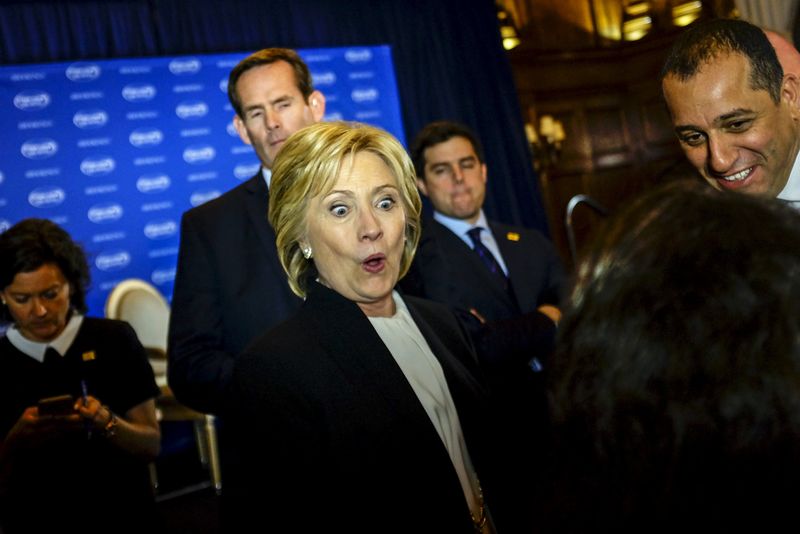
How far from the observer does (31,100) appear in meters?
5.39

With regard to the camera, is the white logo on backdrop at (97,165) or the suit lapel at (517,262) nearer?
the suit lapel at (517,262)

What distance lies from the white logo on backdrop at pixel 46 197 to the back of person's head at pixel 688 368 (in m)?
5.27

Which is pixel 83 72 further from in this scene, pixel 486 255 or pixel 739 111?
pixel 739 111

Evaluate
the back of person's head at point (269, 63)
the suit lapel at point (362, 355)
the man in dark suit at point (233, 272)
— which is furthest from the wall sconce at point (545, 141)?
the suit lapel at point (362, 355)

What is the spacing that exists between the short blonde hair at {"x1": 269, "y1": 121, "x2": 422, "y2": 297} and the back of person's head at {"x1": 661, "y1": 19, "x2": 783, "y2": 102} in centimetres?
64

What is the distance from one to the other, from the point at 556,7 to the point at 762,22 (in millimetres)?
4125

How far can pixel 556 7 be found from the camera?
859 cm

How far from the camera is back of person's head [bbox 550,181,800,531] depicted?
26.1 inches

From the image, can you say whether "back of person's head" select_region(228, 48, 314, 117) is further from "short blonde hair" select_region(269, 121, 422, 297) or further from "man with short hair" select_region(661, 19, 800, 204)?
"man with short hair" select_region(661, 19, 800, 204)

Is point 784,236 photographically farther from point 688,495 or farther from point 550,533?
point 550,533

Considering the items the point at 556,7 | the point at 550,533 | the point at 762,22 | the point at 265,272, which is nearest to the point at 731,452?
the point at 550,533

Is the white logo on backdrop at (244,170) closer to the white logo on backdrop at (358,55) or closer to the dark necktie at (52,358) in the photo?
the white logo on backdrop at (358,55)

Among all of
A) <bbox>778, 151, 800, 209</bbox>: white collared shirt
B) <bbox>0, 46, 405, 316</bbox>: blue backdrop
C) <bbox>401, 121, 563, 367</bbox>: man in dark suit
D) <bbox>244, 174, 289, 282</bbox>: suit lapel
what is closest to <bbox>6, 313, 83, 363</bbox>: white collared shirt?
<bbox>244, 174, 289, 282</bbox>: suit lapel

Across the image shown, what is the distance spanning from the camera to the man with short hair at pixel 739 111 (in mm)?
1695
